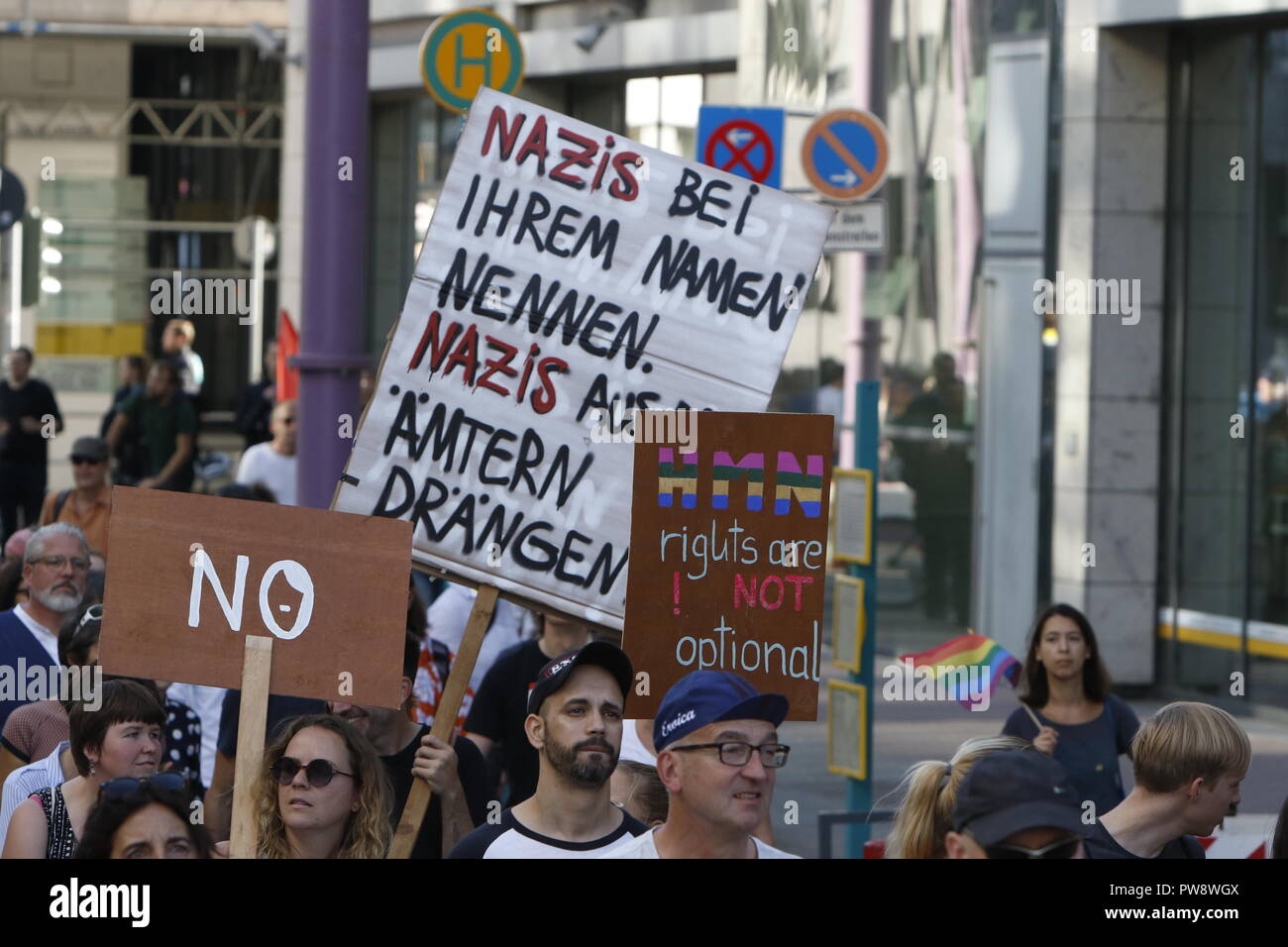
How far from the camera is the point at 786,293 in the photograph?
507 centimetres

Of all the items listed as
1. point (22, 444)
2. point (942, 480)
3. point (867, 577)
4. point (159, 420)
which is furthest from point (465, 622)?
point (22, 444)

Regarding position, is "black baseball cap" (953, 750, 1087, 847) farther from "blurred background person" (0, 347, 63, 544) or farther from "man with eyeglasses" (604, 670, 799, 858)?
"blurred background person" (0, 347, 63, 544)

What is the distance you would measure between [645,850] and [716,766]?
0.82 feet

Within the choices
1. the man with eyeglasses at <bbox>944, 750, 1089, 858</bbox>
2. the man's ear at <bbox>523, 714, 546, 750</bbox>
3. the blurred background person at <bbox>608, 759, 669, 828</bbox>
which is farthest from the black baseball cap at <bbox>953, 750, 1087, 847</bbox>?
the blurred background person at <bbox>608, 759, 669, 828</bbox>

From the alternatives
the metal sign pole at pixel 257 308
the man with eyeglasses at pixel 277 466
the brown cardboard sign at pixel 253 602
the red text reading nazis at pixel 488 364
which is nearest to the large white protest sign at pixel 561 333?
the red text reading nazis at pixel 488 364

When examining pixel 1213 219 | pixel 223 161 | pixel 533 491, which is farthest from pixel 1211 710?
pixel 223 161

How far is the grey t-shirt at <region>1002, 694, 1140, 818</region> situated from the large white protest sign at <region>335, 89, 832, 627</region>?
2021 mm

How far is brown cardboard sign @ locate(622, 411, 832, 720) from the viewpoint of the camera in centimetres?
490

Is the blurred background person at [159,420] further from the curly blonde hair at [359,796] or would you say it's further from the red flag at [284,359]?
the curly blonde hair at [359,796]

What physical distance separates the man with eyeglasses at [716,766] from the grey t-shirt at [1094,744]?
2.57 metres

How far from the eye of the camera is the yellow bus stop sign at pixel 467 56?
1039 cm

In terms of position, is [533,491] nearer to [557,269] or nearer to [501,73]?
[557,269]

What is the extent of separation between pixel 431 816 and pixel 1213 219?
8.32m

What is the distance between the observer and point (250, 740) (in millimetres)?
4348
